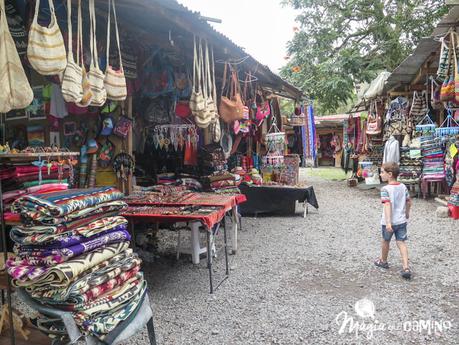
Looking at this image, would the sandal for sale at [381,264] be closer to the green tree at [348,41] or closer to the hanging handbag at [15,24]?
the hanging handbag at [15,24]

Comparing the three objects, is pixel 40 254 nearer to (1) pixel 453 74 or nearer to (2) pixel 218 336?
(2) pixel 218 336

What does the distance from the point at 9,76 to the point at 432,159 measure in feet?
31.2

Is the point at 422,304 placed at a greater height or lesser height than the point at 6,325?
lesser

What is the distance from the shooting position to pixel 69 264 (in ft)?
6.89

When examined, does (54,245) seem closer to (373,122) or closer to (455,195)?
(455,195)

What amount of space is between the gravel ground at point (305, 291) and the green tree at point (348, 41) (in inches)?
319

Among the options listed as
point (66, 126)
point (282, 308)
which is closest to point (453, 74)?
point (282, 308)

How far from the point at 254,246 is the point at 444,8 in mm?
11937

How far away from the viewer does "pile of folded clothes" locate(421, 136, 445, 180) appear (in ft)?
30.3

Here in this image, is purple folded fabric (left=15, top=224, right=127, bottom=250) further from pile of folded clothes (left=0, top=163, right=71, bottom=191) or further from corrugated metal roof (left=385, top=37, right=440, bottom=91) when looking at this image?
corrugated metal roof (left=385, top=37, right=440, bottom=91)

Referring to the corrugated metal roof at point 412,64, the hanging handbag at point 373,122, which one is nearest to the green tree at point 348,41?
the hanging handbag at point 373,122

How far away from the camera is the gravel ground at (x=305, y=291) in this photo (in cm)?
315

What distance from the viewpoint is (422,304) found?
3654 millimetres

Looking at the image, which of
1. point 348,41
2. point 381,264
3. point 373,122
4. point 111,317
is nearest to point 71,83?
point 111,317
